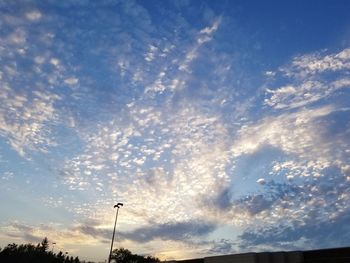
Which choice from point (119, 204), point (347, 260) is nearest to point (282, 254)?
point (347, 260)

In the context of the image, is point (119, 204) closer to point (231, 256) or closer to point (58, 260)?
point (231, 256)

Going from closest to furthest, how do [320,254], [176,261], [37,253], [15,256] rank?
[320,254] < [176,261] < [15,256] < [37,253]

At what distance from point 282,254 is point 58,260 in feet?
417

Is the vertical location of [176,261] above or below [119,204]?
below

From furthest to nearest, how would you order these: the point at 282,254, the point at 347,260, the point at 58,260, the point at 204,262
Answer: the point at 58,260 < the point at 204,262 < the point at 282,254 < the point at 347,260

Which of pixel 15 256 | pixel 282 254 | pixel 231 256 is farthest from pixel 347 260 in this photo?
pixel 15 256

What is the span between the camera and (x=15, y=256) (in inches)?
4929

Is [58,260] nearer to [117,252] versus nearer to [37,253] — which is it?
[37,253]

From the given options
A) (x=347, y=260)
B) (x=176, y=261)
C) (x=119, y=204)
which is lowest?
(x=347, y=260)

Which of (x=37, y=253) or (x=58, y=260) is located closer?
(x=37, y=253)

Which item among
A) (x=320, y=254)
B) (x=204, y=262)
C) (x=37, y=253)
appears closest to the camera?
(x=320, y=254)

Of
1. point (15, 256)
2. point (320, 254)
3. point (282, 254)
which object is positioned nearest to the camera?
point (320, 254)

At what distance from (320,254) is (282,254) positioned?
5.66 m

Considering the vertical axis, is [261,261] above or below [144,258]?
below
